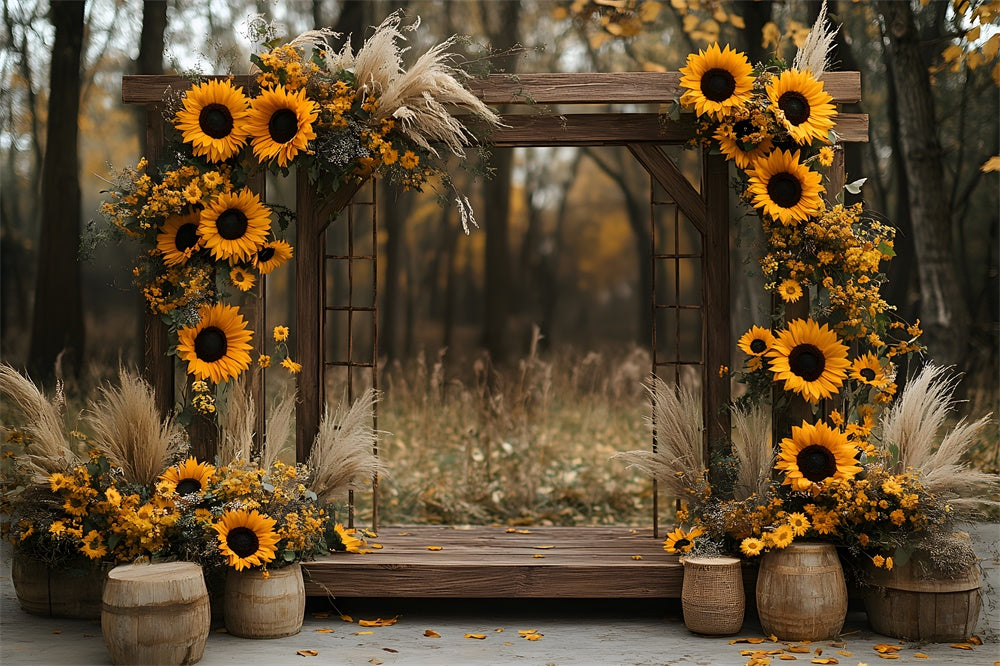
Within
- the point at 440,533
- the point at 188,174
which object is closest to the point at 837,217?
the point at 440,533

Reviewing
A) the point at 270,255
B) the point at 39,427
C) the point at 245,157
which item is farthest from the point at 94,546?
the point at 245,157

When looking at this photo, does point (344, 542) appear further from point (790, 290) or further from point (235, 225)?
point (790, 290)

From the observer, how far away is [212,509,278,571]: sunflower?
4.38 m

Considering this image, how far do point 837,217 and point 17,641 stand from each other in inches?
163

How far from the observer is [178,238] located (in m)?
4.81

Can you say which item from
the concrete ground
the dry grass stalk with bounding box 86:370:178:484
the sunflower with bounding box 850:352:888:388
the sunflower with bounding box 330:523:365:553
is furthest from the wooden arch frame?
the concrete ground

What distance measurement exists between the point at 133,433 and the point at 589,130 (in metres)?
2.62

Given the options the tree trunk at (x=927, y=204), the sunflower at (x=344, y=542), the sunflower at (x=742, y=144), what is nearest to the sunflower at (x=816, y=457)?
the sunflower at (x=742, y=144)

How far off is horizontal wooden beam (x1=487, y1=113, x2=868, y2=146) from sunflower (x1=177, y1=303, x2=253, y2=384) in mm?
1529

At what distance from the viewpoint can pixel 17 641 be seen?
4438 mm

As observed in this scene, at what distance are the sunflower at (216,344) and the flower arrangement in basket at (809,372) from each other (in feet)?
7.42

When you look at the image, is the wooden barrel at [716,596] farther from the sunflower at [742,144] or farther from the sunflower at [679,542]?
the sunflower at [742,144]

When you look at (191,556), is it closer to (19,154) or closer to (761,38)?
(761,38)

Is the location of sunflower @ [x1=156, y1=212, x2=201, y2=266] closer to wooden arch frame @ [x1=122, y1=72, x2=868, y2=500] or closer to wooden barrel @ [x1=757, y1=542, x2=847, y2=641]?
wooden arch frame @ [x1=122, y1=72, x2=868, y2=500]
